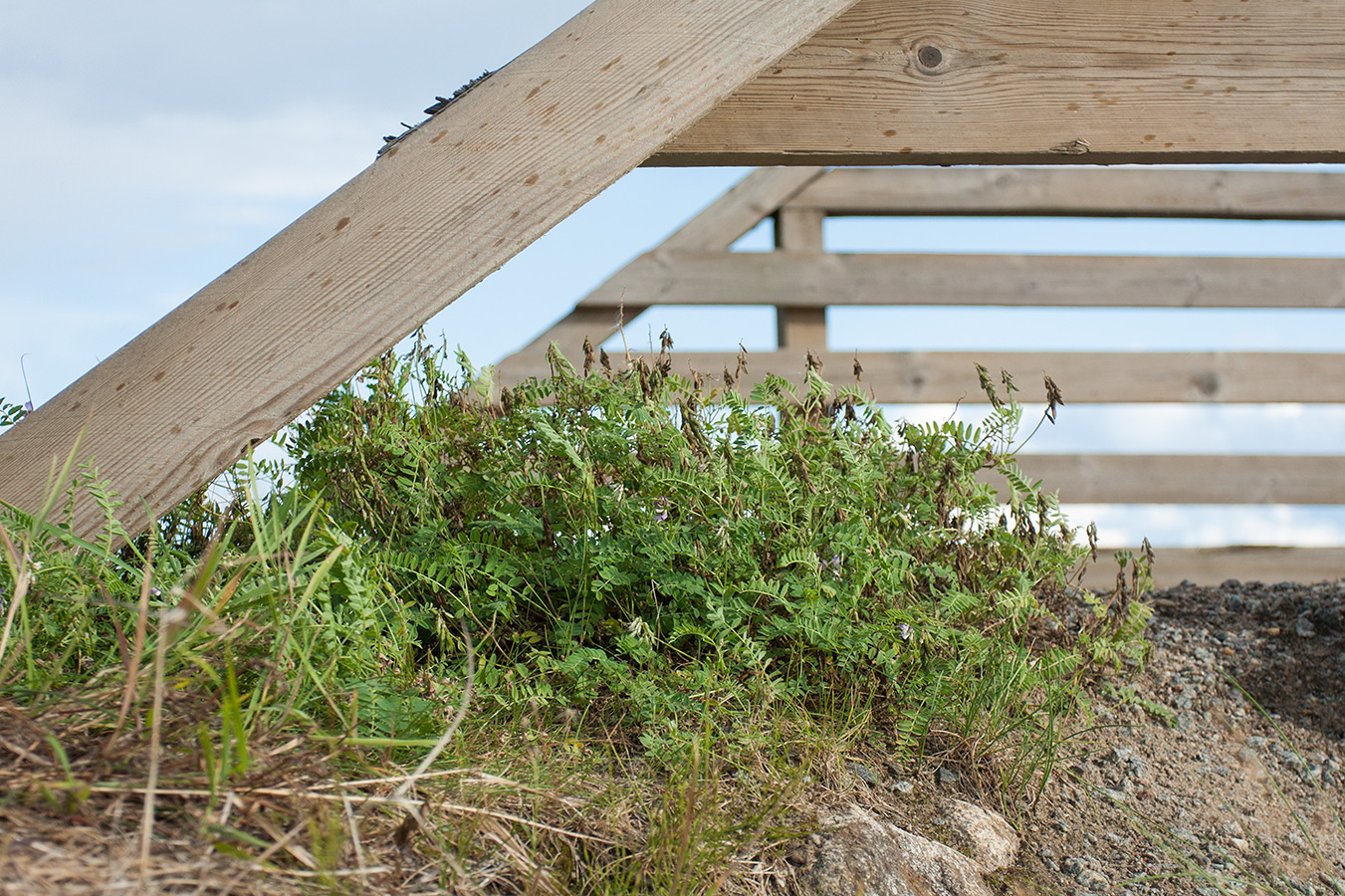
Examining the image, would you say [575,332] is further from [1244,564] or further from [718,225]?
[1244,564]

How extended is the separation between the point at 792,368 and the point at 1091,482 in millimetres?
1638

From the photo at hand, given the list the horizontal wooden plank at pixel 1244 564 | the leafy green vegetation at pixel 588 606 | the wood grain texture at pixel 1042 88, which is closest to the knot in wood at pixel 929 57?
the wood grain texture at pixel 1042 88

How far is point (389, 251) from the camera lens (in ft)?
5.52

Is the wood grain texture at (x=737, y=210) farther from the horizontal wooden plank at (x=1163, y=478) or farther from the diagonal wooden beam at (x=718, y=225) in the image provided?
the horizontal wooden plank at (x=1163, y=478)

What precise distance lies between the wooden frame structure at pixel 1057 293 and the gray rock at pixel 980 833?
309cm

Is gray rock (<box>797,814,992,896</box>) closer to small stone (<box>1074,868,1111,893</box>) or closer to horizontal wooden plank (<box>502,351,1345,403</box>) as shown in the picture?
small stone (<box>1074,868,1111,893</box>)

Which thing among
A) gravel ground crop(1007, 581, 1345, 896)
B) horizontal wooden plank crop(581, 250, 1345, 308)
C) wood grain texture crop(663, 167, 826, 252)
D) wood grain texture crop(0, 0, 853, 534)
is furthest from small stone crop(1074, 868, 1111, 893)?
wood grain texture crop(663, 167, 826, 252)

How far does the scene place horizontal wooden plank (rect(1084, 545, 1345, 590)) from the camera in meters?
4.69

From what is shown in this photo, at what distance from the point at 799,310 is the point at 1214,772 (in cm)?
308

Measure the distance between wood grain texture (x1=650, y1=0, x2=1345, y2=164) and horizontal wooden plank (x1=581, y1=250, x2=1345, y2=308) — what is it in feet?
8.14

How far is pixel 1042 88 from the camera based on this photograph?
2.28 m

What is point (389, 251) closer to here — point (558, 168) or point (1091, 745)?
point (558, 168)

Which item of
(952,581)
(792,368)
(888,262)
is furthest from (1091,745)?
(888,262)

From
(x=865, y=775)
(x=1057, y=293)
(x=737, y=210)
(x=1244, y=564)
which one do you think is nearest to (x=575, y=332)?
(x=737, y=210)
